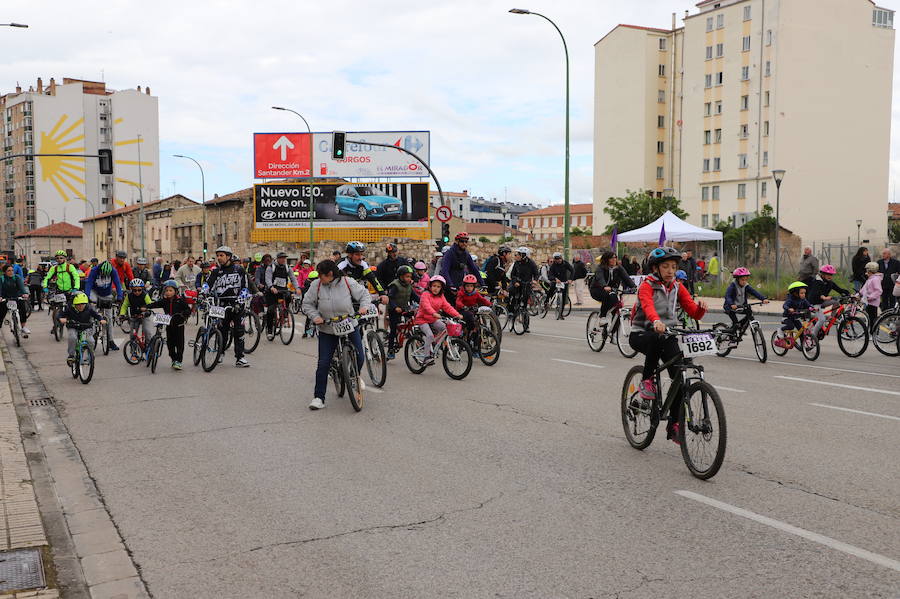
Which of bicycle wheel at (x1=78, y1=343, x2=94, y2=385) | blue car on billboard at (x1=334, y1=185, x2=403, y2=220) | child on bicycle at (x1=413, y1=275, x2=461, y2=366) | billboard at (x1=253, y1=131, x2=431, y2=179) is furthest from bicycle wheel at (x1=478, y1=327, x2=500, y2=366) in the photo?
billboard at (x1=253, y1=131, x2=431, y2=179)

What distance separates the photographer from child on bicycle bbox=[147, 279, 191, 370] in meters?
12.8

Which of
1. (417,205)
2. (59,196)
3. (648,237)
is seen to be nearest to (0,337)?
(648,237)

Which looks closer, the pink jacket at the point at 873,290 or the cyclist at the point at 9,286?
the pink jacket at the point at 873,290

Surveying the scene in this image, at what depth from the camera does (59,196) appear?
122m

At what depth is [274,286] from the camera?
16.8 m

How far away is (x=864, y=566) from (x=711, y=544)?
0.76 metres

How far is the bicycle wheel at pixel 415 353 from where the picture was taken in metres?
11.8

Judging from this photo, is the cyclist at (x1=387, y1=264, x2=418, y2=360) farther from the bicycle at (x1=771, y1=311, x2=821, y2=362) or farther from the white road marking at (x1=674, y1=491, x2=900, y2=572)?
the white road marking at (x1=674, y1=491, x2=900, y2=572)

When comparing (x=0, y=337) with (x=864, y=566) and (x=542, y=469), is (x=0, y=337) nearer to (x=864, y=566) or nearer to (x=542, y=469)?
(x=542, y=469)

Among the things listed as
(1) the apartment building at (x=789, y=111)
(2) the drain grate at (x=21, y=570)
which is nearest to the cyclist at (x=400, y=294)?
(2) the drain grate at (x=21, y=570)

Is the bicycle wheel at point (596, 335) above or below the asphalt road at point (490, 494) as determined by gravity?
above

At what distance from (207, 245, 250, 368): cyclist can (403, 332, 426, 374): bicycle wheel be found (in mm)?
2816

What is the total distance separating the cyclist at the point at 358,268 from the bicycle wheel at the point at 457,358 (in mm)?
1206

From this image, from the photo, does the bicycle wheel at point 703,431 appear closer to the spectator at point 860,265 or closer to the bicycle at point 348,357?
the bicycle at point 348,357
